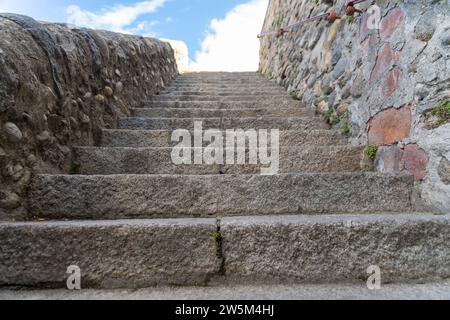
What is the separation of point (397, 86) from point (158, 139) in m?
1.42

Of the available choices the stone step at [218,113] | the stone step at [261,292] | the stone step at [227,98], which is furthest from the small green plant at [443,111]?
the stone step at [227,98]

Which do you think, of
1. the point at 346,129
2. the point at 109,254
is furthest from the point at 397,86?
the point at 109,254

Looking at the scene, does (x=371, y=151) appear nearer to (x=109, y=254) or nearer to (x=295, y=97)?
(x=109, y=254)

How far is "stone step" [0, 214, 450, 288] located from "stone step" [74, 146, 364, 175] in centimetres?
68

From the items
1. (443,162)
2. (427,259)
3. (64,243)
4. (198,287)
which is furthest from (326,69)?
(64,243)

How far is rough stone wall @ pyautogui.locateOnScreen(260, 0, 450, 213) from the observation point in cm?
135

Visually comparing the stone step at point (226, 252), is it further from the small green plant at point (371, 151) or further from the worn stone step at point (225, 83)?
the worn stone step at point (225, 83)

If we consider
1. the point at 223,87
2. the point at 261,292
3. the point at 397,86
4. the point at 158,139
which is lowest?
the point at 261,292

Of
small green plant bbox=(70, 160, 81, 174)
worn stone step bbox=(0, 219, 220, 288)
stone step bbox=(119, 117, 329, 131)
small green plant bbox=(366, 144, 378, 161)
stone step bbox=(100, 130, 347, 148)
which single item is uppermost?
stone step bbox=(119, 117, 329, 131)

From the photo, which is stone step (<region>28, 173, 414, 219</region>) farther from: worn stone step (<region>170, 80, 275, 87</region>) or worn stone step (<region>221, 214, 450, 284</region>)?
worn stone step (<region>170, 80, 275, 87</region>)

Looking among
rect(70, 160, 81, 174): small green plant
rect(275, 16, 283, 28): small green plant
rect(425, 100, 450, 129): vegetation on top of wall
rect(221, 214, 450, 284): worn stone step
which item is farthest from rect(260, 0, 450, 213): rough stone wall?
rect(275, 16, 283, 28): small green plant

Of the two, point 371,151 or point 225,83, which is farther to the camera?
point 225,83

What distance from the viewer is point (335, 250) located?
1.10 meters

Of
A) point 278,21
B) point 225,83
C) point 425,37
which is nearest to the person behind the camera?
point 425,37
